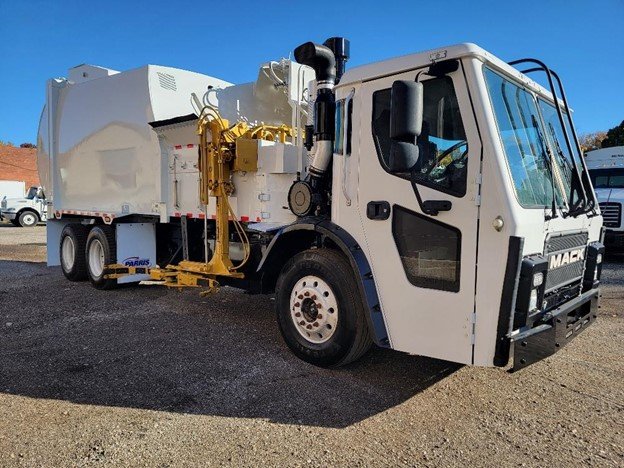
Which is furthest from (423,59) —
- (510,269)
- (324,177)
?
(510,269)

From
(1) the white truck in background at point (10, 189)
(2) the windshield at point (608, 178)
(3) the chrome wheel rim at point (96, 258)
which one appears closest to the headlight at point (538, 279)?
(3) the chrome wheel rim at point (96, 258)

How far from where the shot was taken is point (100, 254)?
25.0 feet

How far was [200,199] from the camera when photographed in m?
5.70

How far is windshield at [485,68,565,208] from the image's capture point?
3.33 meters

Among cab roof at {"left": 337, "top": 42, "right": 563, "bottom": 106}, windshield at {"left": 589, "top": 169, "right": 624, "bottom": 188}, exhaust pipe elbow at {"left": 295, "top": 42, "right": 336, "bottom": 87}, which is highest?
exhaust pipe elbow at {"left": 295, "top": 42, "right": 336, "bottom": 87}

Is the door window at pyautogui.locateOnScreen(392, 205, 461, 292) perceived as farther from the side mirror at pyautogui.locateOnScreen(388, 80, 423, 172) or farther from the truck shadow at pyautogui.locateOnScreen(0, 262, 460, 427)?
the truck shadow at pyautogui.locateOnScreen(0, 262, 460, 427)

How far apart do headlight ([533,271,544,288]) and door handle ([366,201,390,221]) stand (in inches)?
43.1

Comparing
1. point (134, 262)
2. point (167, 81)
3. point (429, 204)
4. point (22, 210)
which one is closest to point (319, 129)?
point (429, 204)

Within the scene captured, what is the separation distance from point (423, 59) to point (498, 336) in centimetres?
198

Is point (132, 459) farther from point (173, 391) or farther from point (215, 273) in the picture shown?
point (215, 273)

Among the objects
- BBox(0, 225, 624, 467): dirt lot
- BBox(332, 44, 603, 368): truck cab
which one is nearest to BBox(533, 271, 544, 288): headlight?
BBox(332, 44, 603, 368): truck cab

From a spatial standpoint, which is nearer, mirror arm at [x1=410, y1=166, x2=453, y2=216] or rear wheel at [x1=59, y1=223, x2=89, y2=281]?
mirror arm at [x1=410, y1=166, x2=453, y2=216]

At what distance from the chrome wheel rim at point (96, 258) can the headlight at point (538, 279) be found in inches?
250

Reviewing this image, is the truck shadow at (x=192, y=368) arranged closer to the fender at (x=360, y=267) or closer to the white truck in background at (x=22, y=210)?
the fender at (x=360, y=267)
